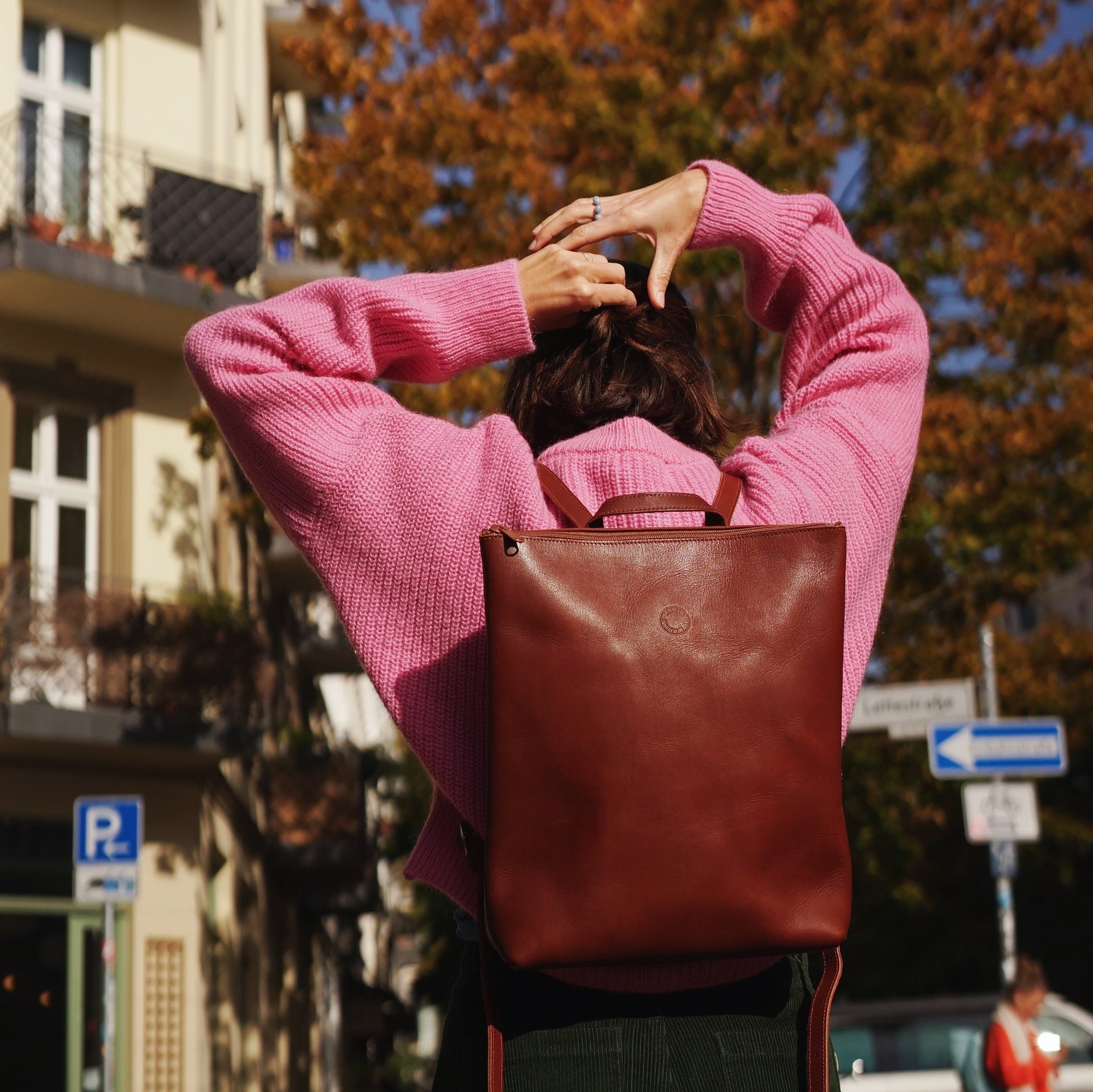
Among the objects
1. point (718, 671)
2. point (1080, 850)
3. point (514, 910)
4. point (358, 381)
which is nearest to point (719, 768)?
point (718, 671)

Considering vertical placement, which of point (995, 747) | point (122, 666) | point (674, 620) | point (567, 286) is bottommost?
point (674, 620)

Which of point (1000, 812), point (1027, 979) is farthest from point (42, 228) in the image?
point (1027, 979)

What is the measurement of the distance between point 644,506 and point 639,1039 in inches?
21.6

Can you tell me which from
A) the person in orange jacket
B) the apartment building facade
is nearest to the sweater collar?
the person in orange jacket

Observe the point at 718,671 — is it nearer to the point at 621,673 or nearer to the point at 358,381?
the point at 621,673

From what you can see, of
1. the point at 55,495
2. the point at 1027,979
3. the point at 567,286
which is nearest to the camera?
the point at 567,286

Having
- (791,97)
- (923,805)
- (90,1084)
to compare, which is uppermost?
(791,97)

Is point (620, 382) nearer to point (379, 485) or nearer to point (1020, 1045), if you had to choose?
point (379, 485)

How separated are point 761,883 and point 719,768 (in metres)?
0.12

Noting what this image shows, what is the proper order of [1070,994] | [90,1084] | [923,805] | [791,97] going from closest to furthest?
1. [791,97]
2. [90,1084]
3. [923,805]
4. [1070,994]

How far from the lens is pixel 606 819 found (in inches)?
67.2

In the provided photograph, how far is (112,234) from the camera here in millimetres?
16891

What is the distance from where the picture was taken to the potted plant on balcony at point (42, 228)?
625 inches

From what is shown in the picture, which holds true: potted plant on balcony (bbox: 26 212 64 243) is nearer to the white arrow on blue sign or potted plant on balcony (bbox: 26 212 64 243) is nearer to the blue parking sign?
the blue parking sign
